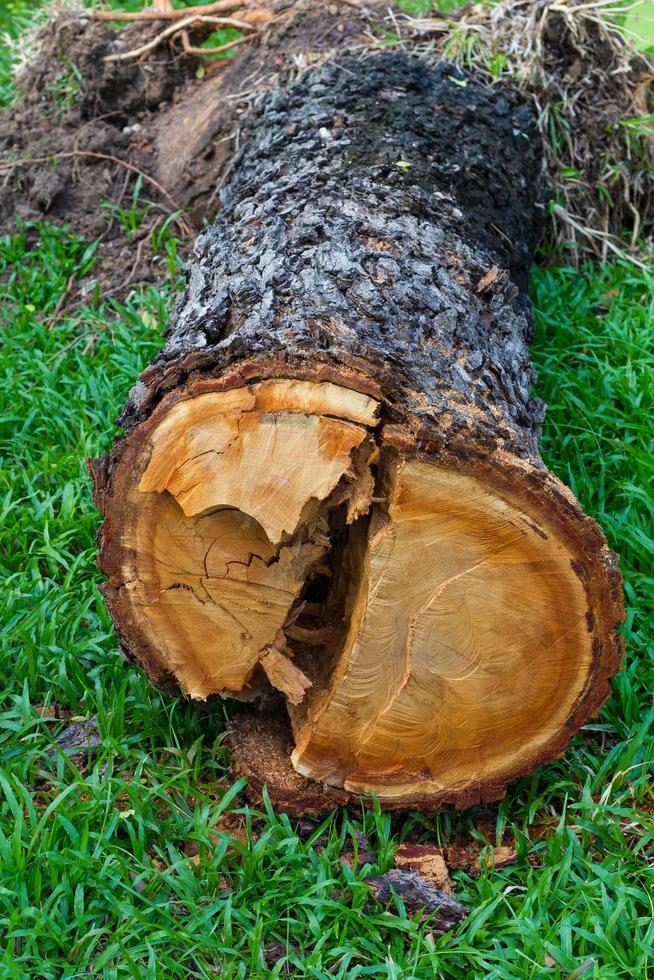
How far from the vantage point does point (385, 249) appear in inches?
88.0

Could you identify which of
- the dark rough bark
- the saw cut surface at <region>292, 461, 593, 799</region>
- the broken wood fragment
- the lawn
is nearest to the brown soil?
the dark rough bark

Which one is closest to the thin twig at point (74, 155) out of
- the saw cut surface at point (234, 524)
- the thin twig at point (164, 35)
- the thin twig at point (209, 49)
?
the thin twig at point (164, 35)

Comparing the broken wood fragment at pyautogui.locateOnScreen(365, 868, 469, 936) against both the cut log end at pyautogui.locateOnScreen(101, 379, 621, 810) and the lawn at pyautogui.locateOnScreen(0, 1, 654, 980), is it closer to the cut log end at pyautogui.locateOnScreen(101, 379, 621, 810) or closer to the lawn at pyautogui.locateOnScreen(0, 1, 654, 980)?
the lawn at pyautogui.locateOnScreen(0, 1, 654, 980)

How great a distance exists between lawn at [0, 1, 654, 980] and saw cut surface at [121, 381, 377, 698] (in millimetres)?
233

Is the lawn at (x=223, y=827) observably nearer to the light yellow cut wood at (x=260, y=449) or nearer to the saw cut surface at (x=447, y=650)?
the saw cut surface at (x=447, y=650)

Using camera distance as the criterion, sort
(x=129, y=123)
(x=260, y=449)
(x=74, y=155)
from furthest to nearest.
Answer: (x=129, y=123) < (x=74, y=155) < (x=260, y=449)

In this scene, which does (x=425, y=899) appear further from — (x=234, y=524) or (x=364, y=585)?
(x=234, y=524)

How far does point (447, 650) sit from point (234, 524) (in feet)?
1.62

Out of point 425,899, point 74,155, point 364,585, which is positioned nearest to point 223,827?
point 425,899

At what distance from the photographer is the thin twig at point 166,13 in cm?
397

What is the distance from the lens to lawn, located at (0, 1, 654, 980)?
1.74 m

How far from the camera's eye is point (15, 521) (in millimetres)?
2676

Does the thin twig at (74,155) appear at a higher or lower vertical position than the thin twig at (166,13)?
lower

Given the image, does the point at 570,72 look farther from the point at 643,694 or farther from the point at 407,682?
the point at 407,682
